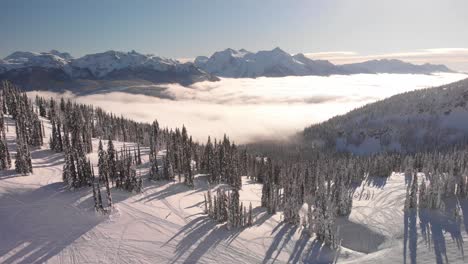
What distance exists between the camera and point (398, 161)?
194 m

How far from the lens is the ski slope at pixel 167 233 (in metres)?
62.0

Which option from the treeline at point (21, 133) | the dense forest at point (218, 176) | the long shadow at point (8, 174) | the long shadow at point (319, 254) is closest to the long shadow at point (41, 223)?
the dense forest at point (218, 176)

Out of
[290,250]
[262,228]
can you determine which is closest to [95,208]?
[262,228]

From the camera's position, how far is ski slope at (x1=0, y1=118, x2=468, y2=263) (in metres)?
62.0

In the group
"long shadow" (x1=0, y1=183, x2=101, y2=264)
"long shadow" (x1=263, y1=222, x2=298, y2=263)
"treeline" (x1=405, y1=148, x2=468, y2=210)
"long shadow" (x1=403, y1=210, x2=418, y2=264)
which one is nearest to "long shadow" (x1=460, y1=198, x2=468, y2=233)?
"treeline" (x1=405, y1=148, x2=468, y2=210)

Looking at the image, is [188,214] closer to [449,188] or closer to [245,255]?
[245,255]

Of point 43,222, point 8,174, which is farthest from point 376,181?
point 8,174

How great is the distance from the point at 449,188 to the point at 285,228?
78.3 m

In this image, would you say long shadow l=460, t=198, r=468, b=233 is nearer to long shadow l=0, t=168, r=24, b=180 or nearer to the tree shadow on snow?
the tree shadow on snow

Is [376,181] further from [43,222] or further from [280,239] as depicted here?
[43,222]

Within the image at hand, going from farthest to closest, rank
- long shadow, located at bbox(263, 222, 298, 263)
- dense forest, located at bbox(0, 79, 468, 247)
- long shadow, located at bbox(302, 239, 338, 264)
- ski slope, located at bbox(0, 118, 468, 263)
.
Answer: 1. dense forest, located at bbox(0, 79, 468, 247)
2. long shadow, located at bbox(302, 239, 338, 264)
3. long shadow, located at bbox(263, 222, 298, 263)
4. ski slope, located at bbox(0, 118, 468, 263)

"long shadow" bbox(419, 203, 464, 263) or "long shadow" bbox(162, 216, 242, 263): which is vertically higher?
"long shadow" bbox(162, 216, 242, 263)

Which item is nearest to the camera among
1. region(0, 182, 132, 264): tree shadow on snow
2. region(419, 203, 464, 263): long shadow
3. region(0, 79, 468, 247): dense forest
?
region(0, 182, 132, 264): tree shadow on snow

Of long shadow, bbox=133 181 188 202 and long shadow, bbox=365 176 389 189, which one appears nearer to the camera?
long shadow, bbox=133 181 188 202
